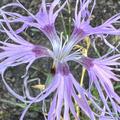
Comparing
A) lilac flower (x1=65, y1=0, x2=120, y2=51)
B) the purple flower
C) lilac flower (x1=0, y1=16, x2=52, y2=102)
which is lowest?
the purple flower

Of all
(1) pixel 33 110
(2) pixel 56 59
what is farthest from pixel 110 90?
(1) pixel 33 110

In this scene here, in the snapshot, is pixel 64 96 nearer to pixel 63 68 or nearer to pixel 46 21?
pixel 63 68

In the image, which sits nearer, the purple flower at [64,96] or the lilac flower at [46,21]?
the purple flower at [64,96]

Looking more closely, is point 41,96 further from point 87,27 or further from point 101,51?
point 101,51

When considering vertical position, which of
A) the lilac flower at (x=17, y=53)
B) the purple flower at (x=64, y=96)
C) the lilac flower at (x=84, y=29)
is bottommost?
the purple flower at (x=64, y=96)

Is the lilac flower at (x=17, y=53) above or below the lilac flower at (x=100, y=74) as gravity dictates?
above

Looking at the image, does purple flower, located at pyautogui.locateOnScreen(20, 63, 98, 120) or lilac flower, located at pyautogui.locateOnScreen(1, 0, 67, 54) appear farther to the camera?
lilac flower, located at pyautogui.locateOnScreen(1, 0, 67, 54)

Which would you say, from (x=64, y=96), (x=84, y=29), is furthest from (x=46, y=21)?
(x=64, y=96)

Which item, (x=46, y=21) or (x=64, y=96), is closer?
(x=64, y=96)

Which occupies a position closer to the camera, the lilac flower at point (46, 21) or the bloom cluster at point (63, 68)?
the bloom cluster at point (63, 68)

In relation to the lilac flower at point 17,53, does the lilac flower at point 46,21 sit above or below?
above

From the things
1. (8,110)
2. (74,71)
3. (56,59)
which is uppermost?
(56,59)
